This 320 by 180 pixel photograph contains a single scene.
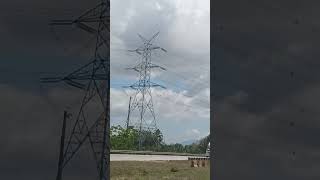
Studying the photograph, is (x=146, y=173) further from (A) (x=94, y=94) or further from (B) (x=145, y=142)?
(B) (x=145, y=142)

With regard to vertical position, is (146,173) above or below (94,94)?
below

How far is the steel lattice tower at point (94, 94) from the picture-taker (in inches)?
120

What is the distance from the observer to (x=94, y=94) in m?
3.11

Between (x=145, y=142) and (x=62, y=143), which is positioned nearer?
(x=62, y=143)

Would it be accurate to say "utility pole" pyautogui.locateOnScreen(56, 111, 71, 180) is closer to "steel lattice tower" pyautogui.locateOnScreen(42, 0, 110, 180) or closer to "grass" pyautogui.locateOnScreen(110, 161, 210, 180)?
"steel lattice tower" pyautogui.locateOnScreen(42, 0, 110, 180)

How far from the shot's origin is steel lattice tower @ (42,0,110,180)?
306 cm

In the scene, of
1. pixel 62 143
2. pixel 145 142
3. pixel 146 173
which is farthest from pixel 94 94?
pixel 145 142
